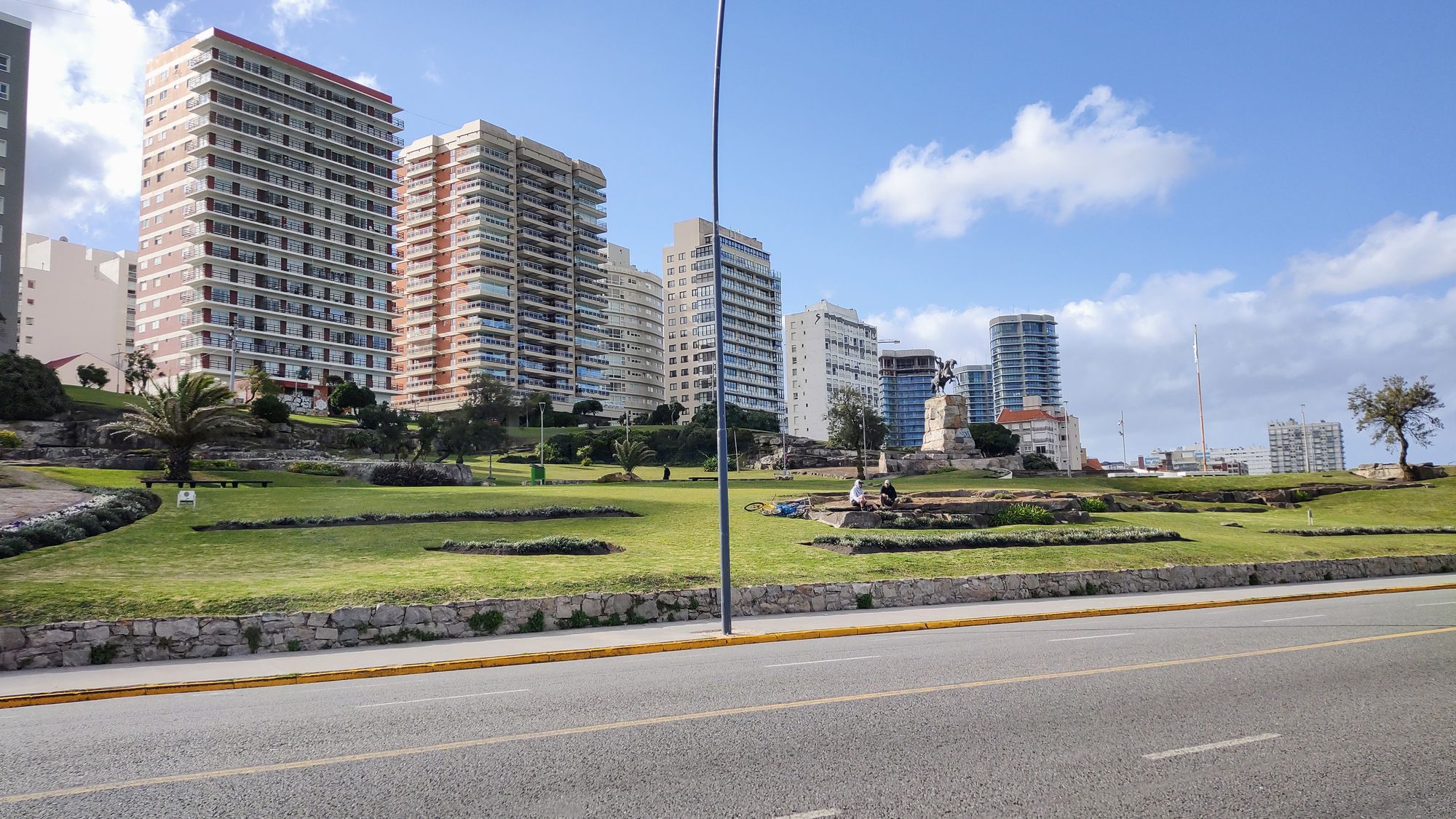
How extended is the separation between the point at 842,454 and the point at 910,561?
73941 millimetres

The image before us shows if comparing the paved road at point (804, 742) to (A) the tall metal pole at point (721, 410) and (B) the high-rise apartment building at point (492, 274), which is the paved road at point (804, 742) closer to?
(A) the tall metal pole at point (721, 410)

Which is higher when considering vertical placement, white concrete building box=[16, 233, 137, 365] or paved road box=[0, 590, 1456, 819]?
white concrete building box=[16, 233, 137, 365]

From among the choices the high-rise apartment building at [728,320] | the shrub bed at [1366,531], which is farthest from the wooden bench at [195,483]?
the high-rise apartment building at [728,320]

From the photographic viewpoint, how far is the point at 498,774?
6281 mm

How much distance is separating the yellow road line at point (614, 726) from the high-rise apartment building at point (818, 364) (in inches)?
6751

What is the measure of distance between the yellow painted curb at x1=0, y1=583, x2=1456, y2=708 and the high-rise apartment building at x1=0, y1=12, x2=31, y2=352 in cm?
7977

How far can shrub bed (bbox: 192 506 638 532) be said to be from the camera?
2548 cm

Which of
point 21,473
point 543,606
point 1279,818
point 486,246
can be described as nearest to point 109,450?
point 21,473

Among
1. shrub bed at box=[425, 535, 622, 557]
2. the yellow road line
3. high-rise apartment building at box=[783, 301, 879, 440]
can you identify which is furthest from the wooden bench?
high-rise apartment building at box=[783, 301, 879, 440]

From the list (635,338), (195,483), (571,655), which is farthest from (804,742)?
(635,338)

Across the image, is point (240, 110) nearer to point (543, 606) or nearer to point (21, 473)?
point (21, 473)

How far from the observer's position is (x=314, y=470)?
50.4 m

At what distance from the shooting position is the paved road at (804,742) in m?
5.68

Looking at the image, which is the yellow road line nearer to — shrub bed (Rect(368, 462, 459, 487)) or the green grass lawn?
the green grass lawn
